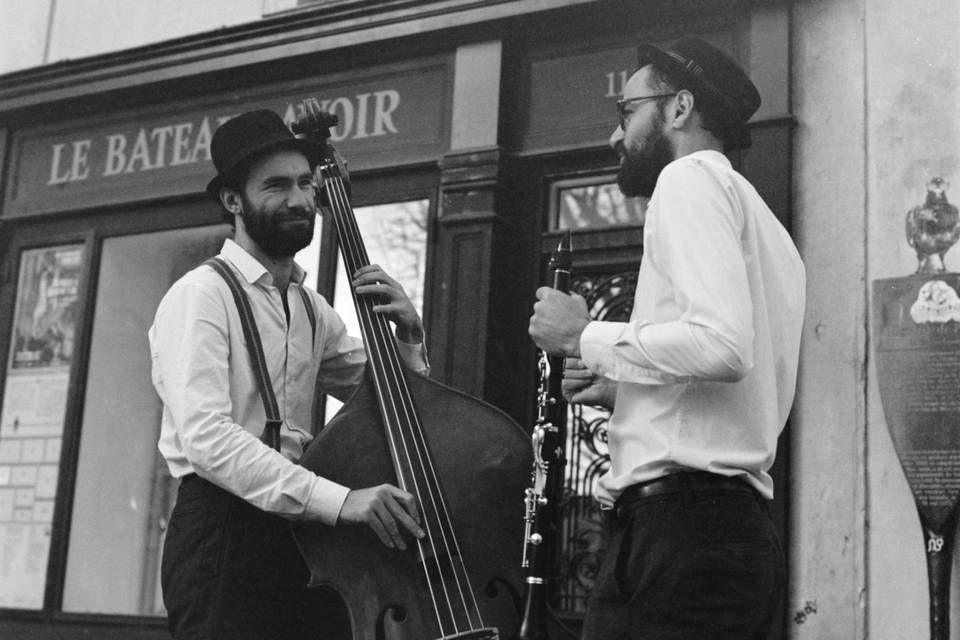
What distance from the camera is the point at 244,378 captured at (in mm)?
3484

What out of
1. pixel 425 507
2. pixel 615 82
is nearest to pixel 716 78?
pixel 425 507

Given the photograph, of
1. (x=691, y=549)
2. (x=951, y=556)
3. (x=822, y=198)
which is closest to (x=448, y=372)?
(x=822, y=198)

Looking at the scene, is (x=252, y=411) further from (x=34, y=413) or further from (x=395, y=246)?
(x=34, y=413)

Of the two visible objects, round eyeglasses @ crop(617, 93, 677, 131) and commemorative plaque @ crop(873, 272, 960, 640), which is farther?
commemorative plaque @ crop(873, 272, 960, 640)

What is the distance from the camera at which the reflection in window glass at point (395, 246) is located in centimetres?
599

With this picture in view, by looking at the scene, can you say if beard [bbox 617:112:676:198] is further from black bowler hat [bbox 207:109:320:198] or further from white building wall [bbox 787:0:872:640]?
white building wall [bbox 787:0:872:640]

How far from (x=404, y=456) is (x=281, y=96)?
145 inches

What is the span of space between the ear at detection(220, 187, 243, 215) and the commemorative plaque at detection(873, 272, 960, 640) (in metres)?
2.42

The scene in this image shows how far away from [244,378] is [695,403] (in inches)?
54.6

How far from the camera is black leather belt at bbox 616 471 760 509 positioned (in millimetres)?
2572

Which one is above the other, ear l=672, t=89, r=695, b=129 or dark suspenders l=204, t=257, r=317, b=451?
ear l=672, t=89, r=695, b=129

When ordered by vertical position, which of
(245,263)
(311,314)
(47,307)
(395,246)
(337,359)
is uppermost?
(395,246)

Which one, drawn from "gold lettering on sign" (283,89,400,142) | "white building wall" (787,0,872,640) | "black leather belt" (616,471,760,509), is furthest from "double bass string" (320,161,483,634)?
"gold lettering on sign" (283,89,400,142)

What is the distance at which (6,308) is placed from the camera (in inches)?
289
